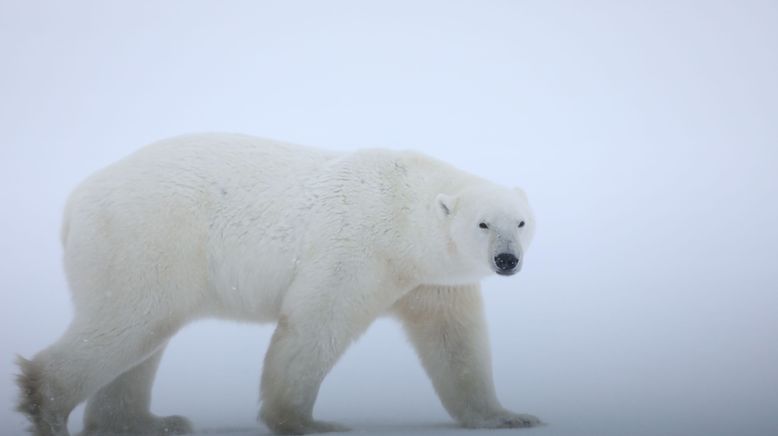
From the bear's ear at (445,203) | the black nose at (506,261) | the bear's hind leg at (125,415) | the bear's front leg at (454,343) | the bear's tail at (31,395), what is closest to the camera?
the bear's tail at (31,395)

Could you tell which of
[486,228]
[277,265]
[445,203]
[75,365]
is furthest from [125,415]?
[486,228]

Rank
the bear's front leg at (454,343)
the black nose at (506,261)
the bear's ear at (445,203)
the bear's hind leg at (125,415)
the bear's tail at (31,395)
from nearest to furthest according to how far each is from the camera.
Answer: the bear's tail at (31,395) < the black nose at (506,261) < the bear's ear at (445,203) < the bear's front leg at (454,343) < the bear's hind leg at (125,415)

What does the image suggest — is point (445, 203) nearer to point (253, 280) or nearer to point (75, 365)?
point (253, 280)

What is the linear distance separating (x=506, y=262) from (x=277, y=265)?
5.11 ft

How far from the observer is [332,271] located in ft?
16.5

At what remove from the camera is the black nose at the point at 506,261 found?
4863 mm

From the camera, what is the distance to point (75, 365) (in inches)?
188

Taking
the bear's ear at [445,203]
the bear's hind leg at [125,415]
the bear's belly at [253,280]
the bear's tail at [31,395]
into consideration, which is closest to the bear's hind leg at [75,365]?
the bear's tail at [31,395]

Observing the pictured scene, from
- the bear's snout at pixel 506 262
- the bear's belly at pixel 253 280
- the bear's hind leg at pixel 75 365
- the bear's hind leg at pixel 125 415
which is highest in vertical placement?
the bear's snout at pixel 506 262

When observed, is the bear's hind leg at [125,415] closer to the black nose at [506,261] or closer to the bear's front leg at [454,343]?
the bear's front leg at [454,343]

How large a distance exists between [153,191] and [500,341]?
15.9 feet

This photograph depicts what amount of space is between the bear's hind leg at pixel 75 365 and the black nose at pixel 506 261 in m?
2.17

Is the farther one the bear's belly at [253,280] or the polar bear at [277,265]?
the bear's belly at [253,280]

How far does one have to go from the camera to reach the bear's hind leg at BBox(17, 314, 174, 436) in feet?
15.5
